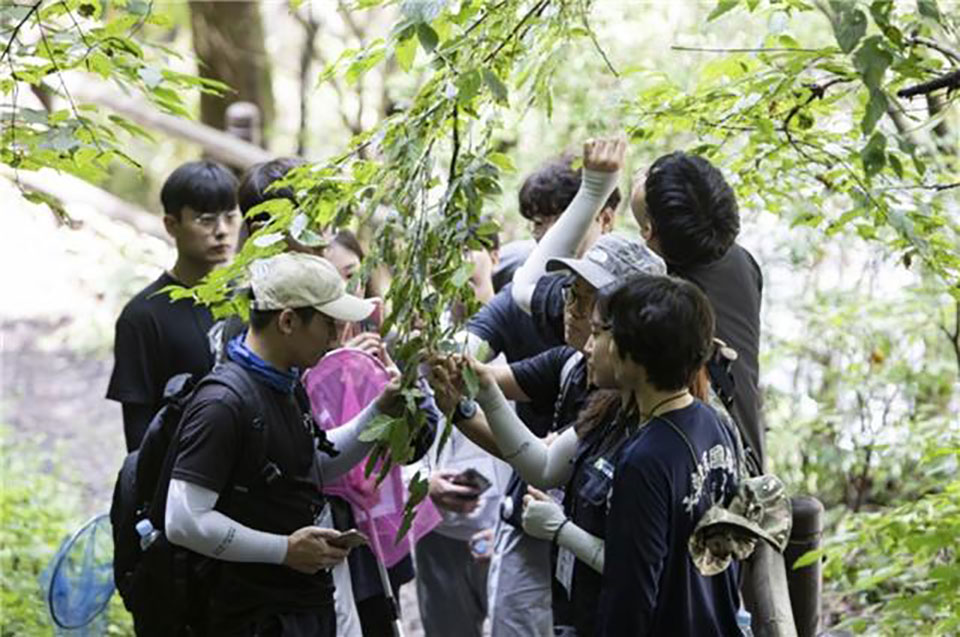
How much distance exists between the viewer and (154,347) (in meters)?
4.76

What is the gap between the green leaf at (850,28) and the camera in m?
2.45

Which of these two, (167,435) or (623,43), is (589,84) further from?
(167,435)

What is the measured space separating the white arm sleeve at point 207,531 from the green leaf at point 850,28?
6.12 feet

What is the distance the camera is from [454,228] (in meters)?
3.06

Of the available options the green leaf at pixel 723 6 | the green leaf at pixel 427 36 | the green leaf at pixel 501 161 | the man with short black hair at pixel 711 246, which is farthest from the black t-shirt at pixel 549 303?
the green leaf at pixel 427 36

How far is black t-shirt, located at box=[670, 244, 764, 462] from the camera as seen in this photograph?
405 centimetres

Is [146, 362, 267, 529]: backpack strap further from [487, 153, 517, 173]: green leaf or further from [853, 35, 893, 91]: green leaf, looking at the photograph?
[853, 35, 893, 91]: green leaf

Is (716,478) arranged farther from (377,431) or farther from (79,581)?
(79,581)

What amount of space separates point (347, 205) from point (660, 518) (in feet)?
3.25

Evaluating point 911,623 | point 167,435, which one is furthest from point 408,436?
point 911,623

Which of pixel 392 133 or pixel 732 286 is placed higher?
pixel 392 133

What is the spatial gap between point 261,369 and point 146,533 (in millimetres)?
507

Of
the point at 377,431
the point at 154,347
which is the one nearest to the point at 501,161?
the point at 377,431

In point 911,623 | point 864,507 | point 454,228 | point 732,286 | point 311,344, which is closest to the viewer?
point 454,228
